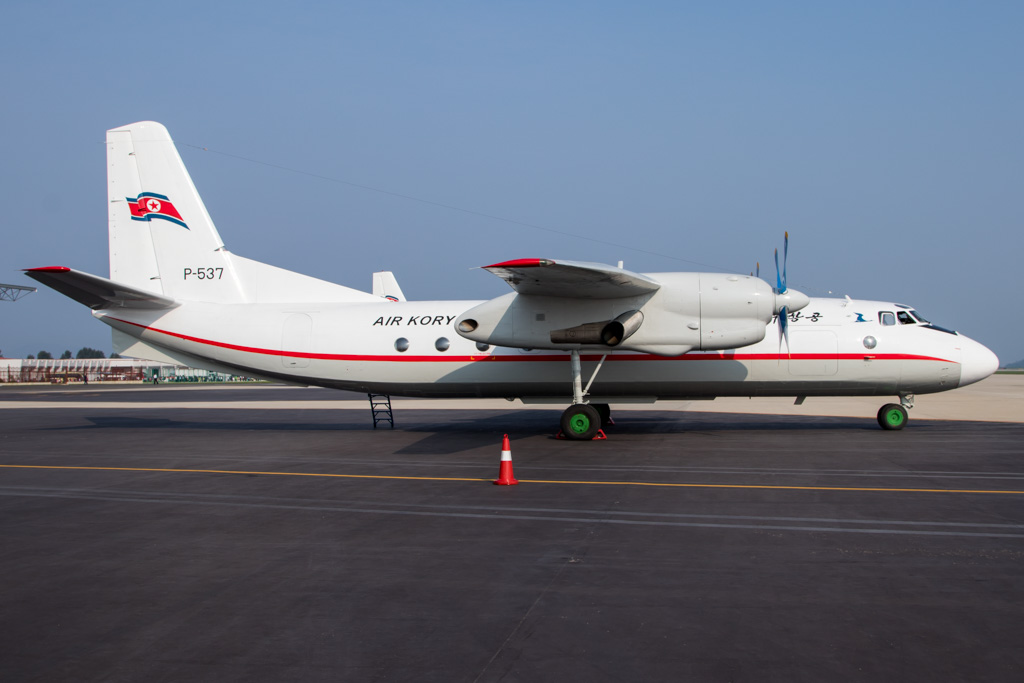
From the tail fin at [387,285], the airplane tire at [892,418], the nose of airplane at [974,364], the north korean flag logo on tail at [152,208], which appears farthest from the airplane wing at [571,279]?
the tail fin at [387,285]

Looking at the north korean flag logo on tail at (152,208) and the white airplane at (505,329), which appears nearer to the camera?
the white airplane at (505,329)

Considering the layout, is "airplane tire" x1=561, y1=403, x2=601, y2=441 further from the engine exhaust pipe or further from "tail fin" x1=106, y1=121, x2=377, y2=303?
"tail fin" x1=106, y1=121, x2=377, y2=303

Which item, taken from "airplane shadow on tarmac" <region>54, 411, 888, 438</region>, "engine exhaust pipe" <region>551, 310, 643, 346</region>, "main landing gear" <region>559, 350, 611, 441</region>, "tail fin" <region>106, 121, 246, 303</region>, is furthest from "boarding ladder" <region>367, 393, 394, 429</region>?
"engine exhaust pipe" <region>551, 310, 643, 346</region>

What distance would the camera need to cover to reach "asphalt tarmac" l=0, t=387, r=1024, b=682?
438 cm

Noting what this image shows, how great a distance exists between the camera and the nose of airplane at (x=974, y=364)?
55.6 feet

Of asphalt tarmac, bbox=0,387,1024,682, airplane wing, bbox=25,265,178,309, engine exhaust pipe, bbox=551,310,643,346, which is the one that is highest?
airplane wing, bbox=25,265,178,309

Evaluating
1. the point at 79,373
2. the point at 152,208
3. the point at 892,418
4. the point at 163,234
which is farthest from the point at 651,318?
the point at 79,373

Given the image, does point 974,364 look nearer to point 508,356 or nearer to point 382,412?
point 508,356

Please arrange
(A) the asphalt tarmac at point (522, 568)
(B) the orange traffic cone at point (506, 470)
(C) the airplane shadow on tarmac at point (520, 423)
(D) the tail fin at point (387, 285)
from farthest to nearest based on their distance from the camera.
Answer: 1. (D) the tail fin at point (387, 285)
2. (C) the airplane shadow on tarmac at point (520, 423)
3. (B) the orange traffic cone at point (506, 470)
4. (A) the asphalt tarmac at point (522, 568)

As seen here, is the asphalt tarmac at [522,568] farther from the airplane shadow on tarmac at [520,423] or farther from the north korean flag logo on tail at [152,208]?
the north korean flag logo on tail at [152,208]

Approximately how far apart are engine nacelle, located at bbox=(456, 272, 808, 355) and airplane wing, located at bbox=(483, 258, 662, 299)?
0.34 m

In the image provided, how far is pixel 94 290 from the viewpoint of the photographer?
17.4m

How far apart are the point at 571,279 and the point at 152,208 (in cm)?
1220

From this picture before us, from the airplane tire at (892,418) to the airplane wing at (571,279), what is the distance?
707cm
